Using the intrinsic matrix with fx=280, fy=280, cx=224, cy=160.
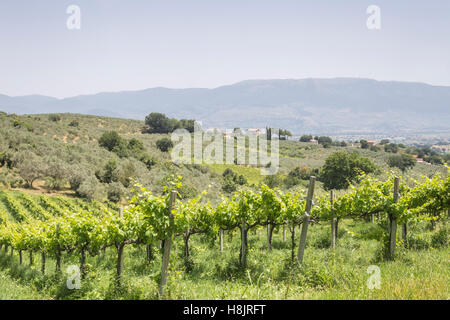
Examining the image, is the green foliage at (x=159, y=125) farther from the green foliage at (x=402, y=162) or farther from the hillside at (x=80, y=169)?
the green foliage at (x=402, y=162)

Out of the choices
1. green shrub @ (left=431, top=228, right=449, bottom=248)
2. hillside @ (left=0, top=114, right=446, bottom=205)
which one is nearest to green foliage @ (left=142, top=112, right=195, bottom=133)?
hillside @ (left=0, top=114, right=446, bottom=205)

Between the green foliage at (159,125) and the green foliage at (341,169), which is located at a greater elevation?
the green foliage at (159,125)

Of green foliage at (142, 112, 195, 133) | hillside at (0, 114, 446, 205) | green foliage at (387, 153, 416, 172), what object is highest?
green foliage at (142, 112, 195, 133)

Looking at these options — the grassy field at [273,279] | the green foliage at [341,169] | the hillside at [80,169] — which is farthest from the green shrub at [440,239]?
the green foliage at [341,169]

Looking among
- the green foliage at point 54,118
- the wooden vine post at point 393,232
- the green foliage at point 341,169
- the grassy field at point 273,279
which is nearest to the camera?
the grassy field at point 273,279

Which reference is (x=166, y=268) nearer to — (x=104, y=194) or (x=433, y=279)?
(x=433, y=279)

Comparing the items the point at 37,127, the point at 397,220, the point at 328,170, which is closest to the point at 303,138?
the point at 328,170

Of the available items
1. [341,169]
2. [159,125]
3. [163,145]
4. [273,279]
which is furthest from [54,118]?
[273,279]

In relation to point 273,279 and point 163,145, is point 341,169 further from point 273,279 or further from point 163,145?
point 273,279

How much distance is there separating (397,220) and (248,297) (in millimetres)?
5587

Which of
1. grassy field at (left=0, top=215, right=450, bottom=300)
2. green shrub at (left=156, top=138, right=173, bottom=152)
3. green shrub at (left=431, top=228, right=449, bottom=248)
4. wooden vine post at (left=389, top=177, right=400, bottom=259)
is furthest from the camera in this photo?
green shrub at (left=156, top=138, right=173, bottom=152)

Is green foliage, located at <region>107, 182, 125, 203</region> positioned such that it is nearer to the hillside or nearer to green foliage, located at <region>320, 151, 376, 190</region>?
the hillside

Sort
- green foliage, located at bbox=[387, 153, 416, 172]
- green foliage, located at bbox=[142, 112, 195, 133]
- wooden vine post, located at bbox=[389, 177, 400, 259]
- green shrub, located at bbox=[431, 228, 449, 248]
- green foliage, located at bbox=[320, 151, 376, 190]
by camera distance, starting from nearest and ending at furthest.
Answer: wooden vine post, located at bbox=[389, 177, 400, 259], green shrub, located at bbox=[431, 228, 449, 248], green foliage, located at bbox=[320, 151, 376, 190], green foliage, located at bbox=[387, 153, 416, 172], green foliage, located at bbox=[142, 112, 195, 133]

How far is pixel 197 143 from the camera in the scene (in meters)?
69.1
